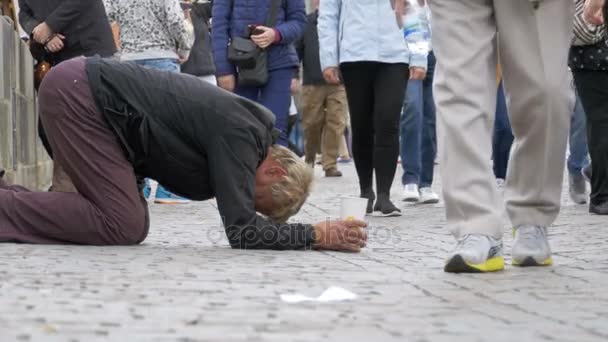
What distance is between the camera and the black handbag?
991 cm

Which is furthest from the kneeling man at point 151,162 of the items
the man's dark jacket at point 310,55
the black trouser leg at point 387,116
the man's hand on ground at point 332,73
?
the man's dark jacket at point 310,55

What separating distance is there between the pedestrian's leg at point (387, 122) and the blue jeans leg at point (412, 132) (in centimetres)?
146

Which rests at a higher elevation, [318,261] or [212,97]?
[212,97]

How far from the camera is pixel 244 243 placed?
A: 5.98 meters

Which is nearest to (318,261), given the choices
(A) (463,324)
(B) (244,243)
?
(B) (244,243)

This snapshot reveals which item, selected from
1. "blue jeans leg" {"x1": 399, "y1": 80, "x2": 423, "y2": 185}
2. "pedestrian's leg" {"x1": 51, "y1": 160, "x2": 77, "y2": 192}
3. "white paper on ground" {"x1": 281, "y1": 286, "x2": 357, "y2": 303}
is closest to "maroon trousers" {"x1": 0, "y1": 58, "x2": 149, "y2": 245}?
"white paper on ground" {"x1": 281, "y1": 286, "x2": 357, "y2": 303}

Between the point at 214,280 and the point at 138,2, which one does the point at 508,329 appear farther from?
the point at 138,2

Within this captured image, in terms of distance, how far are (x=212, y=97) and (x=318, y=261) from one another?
0.85 meters

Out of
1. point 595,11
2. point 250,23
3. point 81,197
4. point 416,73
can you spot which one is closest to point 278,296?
point 81,197

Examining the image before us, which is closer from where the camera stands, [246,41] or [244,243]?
[244,243]

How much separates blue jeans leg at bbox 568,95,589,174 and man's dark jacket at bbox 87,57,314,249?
4.62 metres

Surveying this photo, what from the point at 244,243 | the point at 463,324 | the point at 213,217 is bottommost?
the point at 213,217

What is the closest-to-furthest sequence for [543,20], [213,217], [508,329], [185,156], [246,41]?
[508,329], [543,20], [185,156], [213,217], [246,41]

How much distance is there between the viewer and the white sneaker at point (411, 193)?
11.0 m
